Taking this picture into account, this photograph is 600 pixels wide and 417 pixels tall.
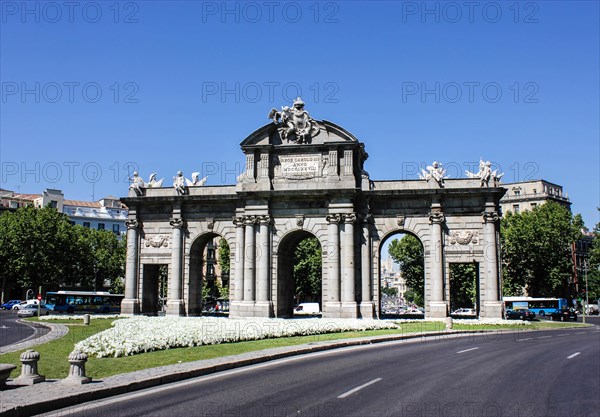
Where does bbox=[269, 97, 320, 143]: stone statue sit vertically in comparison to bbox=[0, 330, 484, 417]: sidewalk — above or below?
above

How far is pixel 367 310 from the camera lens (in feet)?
156

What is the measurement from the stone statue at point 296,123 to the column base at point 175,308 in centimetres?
1753

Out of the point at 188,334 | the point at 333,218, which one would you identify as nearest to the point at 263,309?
the point at 333,218

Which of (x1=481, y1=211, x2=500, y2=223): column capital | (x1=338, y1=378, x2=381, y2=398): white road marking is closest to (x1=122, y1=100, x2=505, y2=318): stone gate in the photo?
(x1=481, y1=211, x2=500, y2=223): column capital

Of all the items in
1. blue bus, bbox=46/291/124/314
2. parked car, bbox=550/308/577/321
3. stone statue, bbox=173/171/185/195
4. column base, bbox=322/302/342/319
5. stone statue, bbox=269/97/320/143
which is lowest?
parked car, bbox=550/308/577/321

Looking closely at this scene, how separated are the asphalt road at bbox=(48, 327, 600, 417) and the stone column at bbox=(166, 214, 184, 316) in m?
30.8

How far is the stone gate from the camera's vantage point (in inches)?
1889

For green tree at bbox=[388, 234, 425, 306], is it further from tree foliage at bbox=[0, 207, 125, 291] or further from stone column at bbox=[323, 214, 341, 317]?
tree foliage at bbox=[0, 207, 125, 291]

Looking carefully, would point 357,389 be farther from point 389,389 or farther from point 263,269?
point 263,269

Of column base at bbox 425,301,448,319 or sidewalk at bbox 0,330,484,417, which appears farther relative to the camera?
column base at bbox 425,301,448,319

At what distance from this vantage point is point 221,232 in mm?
52781

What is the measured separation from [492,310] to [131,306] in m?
31.4

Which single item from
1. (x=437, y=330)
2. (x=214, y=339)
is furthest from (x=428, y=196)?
(x=214, y=339)

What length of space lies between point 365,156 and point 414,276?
49363 mm
